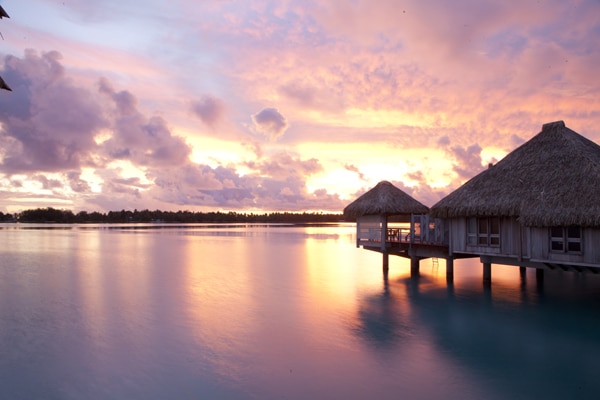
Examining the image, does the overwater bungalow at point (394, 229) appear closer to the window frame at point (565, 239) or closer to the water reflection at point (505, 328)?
the water reflection at point (505, 328)

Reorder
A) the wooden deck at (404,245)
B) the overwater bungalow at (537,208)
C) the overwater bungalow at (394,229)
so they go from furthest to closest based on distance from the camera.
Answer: the overwater bungalow at (394,229)
the wooden deck at (404,245)
the overwater bungalow at (537,208)

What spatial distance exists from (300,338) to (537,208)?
8.09m

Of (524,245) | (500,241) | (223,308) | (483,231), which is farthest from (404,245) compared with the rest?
(223,308)

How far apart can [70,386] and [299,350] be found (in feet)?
16.1

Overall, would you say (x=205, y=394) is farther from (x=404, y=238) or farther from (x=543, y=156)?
(x=404, y=238)

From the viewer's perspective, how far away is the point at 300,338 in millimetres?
11406

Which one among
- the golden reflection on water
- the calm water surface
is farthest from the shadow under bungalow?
the golden reflection on water

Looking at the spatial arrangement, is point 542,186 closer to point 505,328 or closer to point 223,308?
point 505,328

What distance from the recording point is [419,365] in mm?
9133

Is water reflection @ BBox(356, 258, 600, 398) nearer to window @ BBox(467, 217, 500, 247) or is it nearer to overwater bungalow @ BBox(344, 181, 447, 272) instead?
overwater bungalow @ BBox(344, 181, 447, 272)

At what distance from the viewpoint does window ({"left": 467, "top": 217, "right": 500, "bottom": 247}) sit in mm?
15039

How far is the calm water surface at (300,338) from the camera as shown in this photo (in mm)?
8125

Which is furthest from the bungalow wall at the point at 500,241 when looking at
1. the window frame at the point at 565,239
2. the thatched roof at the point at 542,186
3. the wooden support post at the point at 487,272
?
the wooden support post at the point at 487,272

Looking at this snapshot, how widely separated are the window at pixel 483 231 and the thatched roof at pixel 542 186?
0.82 m
